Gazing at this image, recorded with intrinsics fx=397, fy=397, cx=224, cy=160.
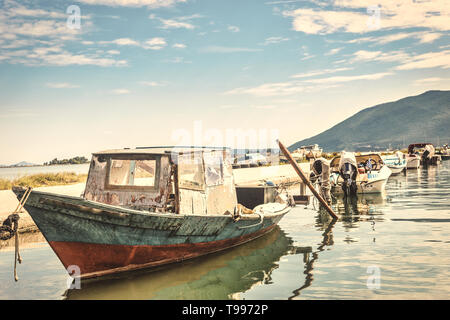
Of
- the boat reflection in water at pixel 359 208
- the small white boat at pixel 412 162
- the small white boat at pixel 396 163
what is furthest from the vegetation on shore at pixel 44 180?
the small white boat at pixel 412 162

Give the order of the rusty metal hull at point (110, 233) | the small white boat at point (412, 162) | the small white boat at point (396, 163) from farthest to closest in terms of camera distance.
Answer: the small white boat at point (412, 162)
the small white boat at point (396, 163)
the rusty metal hull at point (110, 233)

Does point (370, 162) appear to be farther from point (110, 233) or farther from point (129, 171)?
point (110, 233)

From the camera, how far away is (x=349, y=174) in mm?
25203

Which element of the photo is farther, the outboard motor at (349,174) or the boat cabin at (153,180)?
the outboard motor at (349,174)

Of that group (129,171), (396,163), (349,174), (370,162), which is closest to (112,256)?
(129,171)

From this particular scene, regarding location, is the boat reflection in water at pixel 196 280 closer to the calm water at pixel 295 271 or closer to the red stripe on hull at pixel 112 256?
the calm water at pixel 295 271

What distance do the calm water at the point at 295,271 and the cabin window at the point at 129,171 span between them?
7.65 feet

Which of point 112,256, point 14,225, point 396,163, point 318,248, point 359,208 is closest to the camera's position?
point 14,225

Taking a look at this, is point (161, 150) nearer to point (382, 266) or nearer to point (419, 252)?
point (382, 266)

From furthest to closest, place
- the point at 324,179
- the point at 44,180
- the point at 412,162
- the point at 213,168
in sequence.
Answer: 1. the point at 412,162
2. the point at 44,180
3. the point at 324,179
4. the point at 213,168

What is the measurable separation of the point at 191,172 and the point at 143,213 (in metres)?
2.46

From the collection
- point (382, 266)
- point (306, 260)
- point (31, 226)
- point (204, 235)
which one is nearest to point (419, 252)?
point (382, 266)

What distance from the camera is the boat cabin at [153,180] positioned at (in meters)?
10.2

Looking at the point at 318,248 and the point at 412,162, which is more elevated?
the point at 412,162
